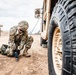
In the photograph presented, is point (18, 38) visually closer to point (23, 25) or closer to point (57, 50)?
point (23, 25)

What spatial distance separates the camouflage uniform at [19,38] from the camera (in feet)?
15.2

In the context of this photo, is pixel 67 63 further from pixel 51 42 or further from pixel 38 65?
pixel 38 65

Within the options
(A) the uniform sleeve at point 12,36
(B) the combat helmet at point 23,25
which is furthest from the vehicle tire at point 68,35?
(A) the uniform sleeve at point 12,36

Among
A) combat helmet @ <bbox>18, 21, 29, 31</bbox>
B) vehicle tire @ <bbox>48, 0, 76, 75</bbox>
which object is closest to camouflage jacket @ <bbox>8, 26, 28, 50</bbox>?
combat helmet @ <bbox>18, 21, 29, 31</bbox>

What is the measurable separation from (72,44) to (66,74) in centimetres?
26

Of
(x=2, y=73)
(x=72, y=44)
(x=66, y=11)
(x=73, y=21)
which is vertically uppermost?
(x=66, y=11)

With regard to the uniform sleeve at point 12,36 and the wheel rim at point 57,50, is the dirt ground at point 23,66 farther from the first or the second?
→ the wheel rim at point 57,50

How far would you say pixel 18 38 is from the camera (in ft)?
16.0

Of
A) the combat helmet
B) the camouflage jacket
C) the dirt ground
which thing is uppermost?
the combat helmet

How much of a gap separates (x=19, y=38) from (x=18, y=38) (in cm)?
3

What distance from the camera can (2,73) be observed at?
361 centimetres

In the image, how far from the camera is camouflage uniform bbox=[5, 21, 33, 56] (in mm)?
4622

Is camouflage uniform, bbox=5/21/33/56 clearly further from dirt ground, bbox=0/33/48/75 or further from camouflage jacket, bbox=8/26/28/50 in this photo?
dirt ground, bbox=0/33/48/75

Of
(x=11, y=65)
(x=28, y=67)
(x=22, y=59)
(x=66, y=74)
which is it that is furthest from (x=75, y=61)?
(x=22, y=59)
